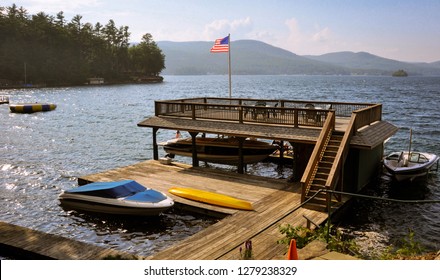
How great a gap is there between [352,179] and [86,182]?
16137 millimetres

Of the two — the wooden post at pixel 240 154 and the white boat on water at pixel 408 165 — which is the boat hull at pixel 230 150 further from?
the white boat on water at pixel 408 165

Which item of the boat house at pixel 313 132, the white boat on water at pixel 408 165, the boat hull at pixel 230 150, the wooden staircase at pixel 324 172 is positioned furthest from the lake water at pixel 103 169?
the boat hull at pixel 230 150

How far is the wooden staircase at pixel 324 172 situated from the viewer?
66.3ft

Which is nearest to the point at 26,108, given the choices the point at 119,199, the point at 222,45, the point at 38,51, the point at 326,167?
the point at 222,45

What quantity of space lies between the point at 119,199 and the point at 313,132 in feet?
37.2

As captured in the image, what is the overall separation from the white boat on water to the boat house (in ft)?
3.37

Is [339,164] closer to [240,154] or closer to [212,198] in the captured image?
[212,198]

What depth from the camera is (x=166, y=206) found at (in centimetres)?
2098

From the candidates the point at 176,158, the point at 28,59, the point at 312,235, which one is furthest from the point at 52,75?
the point at 312,235

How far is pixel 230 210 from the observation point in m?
20.5

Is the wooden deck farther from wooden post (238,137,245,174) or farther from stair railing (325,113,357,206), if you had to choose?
stair railing (325,113,357,206)

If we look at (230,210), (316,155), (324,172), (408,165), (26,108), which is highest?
(316,155)

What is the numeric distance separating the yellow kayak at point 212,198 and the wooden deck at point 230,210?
308 millimetres

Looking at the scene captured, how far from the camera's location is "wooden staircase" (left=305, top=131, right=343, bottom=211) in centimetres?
2022
